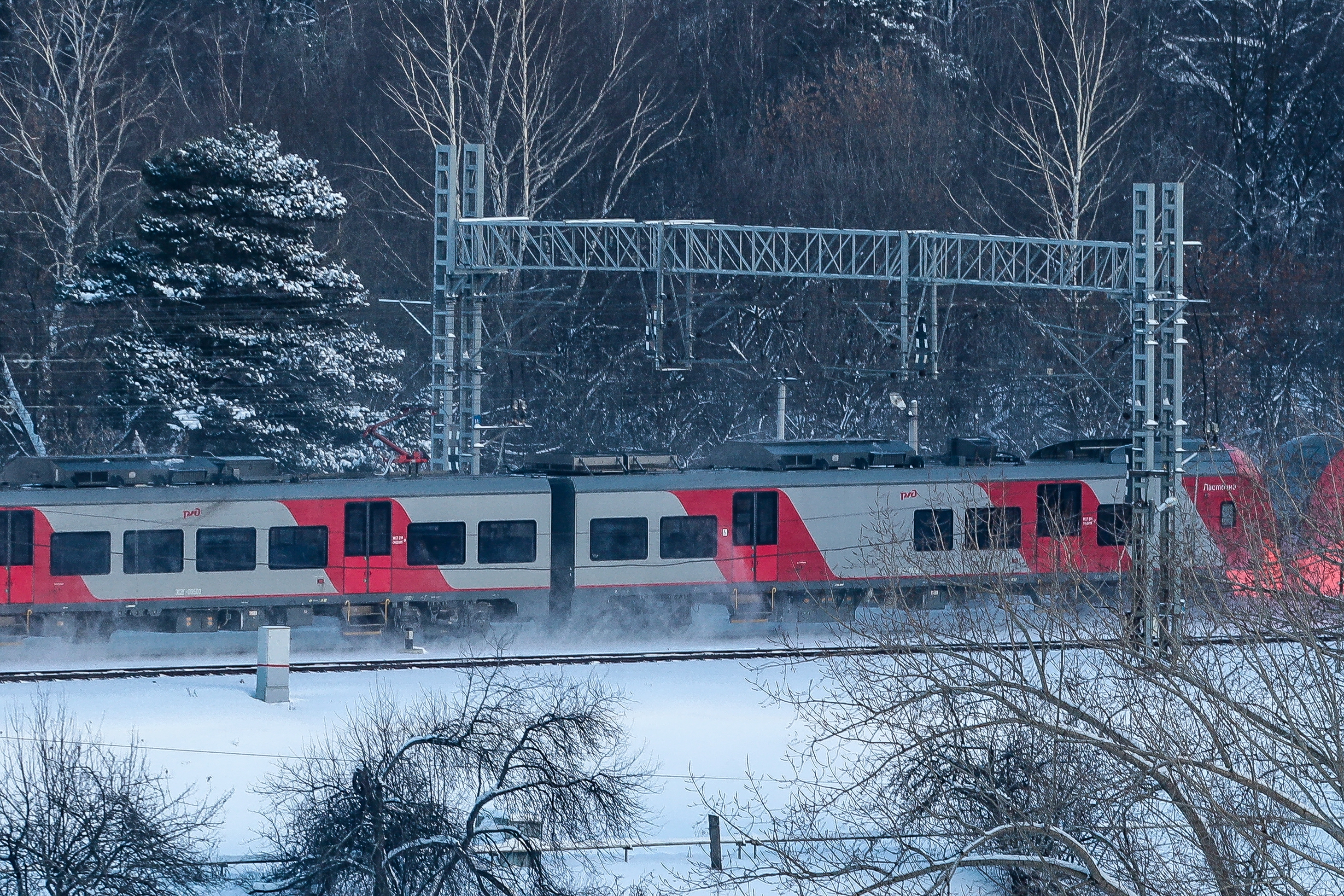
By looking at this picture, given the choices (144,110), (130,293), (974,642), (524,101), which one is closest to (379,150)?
(144,110)

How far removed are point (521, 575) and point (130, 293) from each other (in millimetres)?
16170

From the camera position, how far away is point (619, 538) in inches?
1131

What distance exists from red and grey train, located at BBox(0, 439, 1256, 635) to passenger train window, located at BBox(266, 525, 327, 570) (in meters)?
0.03

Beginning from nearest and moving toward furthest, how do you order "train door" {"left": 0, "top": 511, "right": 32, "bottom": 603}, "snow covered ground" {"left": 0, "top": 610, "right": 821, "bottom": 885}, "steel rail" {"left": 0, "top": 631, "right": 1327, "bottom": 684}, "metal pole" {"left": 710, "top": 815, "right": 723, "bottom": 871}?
"metal pole" {"left": 710, "top": 815, "right": 723, "bottom": 871}, "snow covered ground" {"left": 0, "top": 610, "right": 821, "bottom": 885}, "steel rail" {"left": 0, "top": 631, "right": 1327, "bottom": 684}, "train door" {"left": 0, "top": 511, "right": 32, "bottom": 603}

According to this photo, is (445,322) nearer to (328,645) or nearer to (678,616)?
(328,645)

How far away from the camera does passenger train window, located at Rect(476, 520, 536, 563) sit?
92.4ft

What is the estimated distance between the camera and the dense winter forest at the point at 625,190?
1592 inches

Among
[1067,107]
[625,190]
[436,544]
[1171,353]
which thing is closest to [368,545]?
[436,544]

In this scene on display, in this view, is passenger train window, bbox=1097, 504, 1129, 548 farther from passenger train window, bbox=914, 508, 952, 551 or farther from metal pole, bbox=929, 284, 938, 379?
metal pole, bbox=929, 284, 938, 379

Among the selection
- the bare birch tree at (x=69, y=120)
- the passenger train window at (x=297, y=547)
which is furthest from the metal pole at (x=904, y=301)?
the bare birch tree at (x=69, y=120)

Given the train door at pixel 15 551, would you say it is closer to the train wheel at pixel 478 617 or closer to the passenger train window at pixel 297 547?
the passenger train window at pixel 297 547

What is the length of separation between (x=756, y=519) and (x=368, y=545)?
6583 mm

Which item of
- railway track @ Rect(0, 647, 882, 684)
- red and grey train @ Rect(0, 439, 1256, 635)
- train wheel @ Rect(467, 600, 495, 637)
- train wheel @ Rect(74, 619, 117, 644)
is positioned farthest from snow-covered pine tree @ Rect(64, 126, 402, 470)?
railway track @ Rect(0, 647, 882, 684)

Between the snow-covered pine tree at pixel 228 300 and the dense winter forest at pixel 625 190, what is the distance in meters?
0.08
